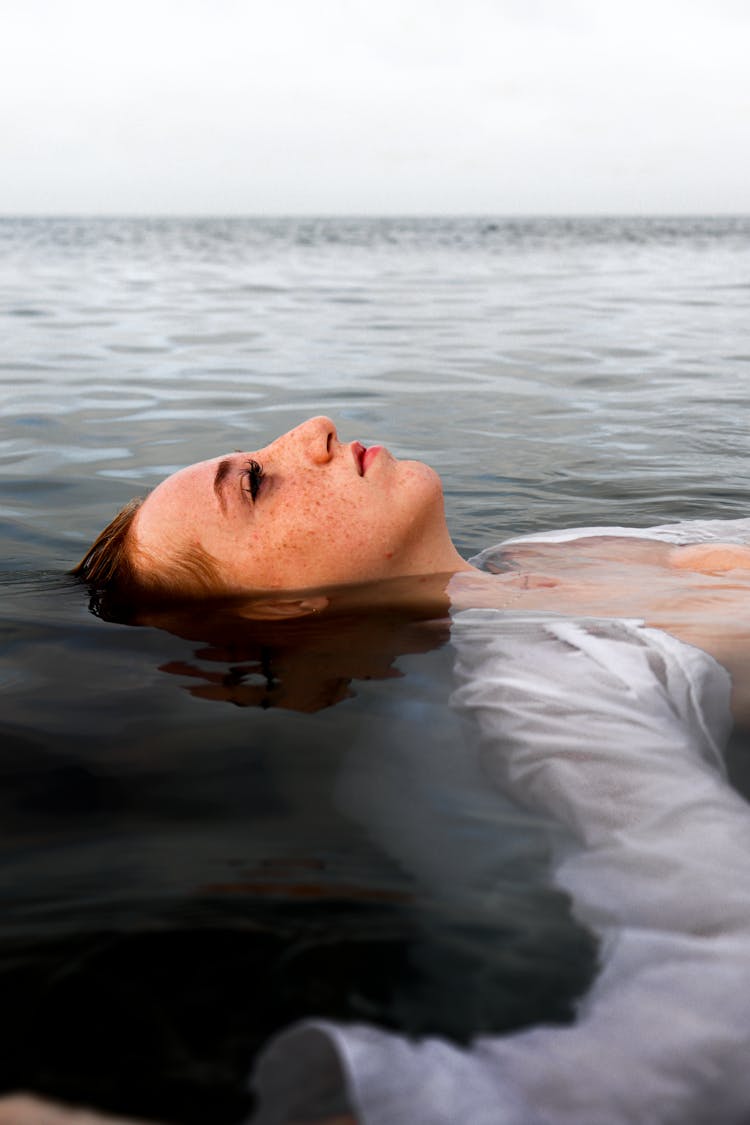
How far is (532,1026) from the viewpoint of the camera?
63.3 inches

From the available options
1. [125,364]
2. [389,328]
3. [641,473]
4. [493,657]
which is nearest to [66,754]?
[493,657]

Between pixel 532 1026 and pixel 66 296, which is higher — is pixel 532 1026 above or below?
below

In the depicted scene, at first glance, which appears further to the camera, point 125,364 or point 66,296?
point 66,296

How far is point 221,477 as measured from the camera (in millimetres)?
3510

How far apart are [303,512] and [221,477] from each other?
32cm

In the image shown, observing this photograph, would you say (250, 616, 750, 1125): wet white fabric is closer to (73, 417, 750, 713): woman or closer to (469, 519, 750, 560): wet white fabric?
(73, 417, 750, 713): woman

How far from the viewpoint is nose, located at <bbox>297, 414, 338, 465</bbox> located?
3461 mm

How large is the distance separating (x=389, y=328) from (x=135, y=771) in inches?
442

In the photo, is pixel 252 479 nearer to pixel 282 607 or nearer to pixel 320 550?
pixel 320 550

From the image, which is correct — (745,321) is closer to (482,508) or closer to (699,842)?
(482,508)

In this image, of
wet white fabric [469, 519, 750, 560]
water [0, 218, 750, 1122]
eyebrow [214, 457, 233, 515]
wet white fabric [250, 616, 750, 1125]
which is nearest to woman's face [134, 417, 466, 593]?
eyebrow [214, 457, 233, 515]

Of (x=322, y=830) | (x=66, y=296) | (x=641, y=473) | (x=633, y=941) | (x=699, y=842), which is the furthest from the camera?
(x=66, y=296)

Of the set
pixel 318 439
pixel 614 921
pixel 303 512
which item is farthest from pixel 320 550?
pixel 614 921

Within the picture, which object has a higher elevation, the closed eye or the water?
the closed eye
